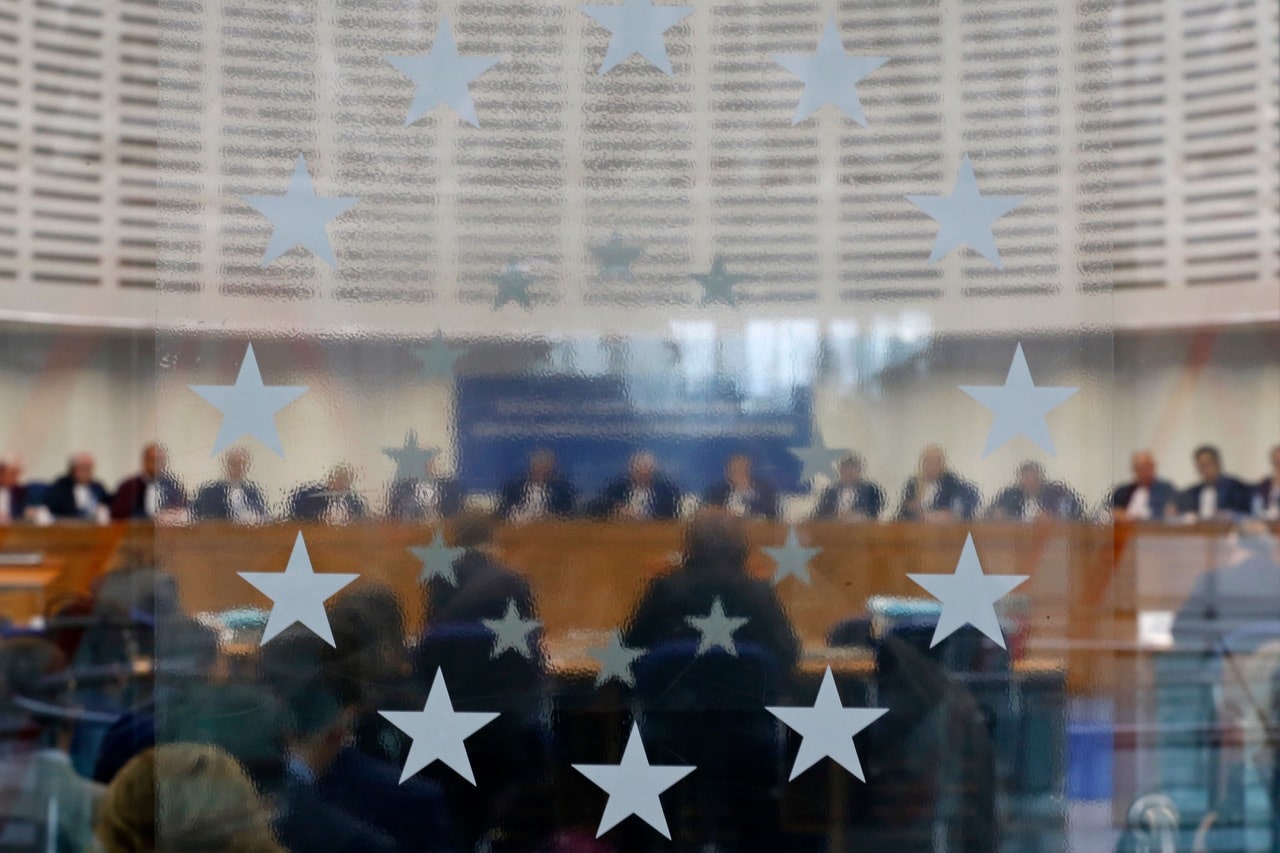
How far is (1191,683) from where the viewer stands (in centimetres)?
150

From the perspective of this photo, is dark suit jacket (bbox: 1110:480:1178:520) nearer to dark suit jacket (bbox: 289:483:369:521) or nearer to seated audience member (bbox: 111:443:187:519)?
dark suit jacket (bbox: 289:483:369:521)

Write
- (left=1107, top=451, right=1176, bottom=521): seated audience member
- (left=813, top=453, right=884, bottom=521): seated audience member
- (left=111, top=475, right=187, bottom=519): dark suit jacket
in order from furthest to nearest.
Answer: (left=111, top=475, right=187, bottom=519): dark suit jacket
(left=1107, top=451, right=1176, bottom=521): seated audience member
(left=813, top=453, right=884, bottom=521): seated audience member

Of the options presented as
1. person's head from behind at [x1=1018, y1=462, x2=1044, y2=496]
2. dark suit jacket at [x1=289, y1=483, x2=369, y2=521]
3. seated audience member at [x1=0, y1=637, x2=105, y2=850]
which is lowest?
seated audience member at [x1=0, y1=637, x2=105, y2=850]

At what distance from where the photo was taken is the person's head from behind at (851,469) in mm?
1070

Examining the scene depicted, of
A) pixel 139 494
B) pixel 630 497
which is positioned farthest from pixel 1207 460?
pixel 139 494

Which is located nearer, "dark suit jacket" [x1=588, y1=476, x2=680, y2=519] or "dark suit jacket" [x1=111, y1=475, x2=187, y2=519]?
"dark suit jacket" [x1=588, y1=476, x2=680, y2=519]

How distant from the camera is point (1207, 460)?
145 centimetres

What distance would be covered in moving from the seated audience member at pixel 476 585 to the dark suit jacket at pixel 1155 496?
0.90m

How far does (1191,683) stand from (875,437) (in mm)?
793

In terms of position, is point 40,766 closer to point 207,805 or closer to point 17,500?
point 17,500

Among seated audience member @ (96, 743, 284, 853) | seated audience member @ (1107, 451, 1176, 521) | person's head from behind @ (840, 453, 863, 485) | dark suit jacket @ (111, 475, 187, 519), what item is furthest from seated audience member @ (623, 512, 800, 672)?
dark suit jacket @ (111, 475, 187, 519)

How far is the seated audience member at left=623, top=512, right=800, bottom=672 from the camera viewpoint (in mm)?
1075

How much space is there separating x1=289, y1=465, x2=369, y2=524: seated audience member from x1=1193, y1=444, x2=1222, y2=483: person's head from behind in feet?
3.75

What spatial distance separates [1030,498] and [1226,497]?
0.60m
